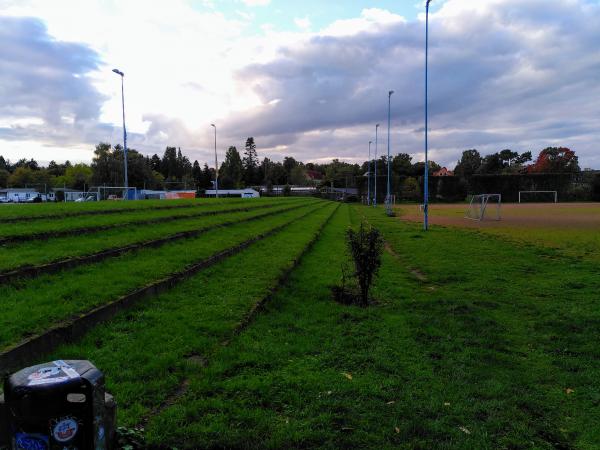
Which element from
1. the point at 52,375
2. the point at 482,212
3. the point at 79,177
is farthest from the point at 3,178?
the point at 52,375

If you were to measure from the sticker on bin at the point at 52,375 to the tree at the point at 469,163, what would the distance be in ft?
410

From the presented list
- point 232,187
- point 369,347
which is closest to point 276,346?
point 369,347

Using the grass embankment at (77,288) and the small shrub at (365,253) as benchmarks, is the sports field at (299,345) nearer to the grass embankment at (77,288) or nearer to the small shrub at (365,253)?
the grass embankment at (77,288)

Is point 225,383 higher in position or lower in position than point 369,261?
lower

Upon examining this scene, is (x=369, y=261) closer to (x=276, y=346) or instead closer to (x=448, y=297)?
(x=448, y=297)

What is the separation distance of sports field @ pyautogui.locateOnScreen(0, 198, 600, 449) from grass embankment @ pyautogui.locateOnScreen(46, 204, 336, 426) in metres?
0.02

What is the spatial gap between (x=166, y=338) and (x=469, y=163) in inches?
5078

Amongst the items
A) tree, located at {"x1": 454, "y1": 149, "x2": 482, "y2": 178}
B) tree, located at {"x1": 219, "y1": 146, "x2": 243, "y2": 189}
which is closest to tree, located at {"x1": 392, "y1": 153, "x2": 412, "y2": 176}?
tree, located at {"x1": 454, "y1": 149, "x2": 482, "y2": 178}

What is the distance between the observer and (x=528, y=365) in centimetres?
471

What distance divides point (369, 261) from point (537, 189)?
266ft

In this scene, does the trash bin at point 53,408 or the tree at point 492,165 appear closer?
the trash bin at point 53,408

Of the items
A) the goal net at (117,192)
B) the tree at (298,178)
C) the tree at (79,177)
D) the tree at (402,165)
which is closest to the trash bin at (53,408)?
the goal net at (117,192)

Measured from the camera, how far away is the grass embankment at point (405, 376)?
3164 mm

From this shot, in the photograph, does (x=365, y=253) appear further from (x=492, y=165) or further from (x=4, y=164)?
(x=4, y=164)
